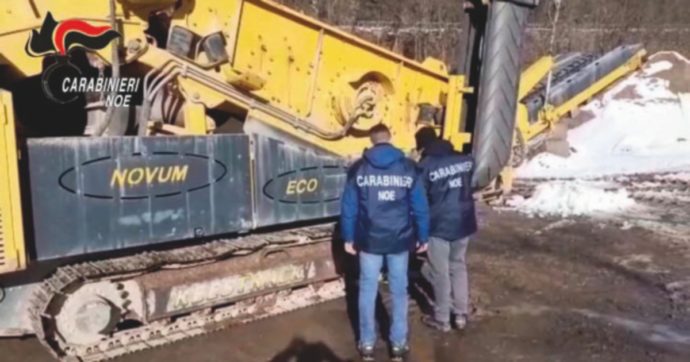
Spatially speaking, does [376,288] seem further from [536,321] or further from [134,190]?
[134,190]

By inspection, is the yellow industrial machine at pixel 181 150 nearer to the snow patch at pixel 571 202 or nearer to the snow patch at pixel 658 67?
the snow patch at pixel 571 202

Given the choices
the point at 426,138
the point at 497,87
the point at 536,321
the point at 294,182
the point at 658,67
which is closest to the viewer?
the point at 426,138

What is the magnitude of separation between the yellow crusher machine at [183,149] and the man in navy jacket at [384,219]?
942mm

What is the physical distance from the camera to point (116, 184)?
16.1ft

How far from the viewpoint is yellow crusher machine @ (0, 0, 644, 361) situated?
4.79m

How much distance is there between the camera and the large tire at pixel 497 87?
663 cm

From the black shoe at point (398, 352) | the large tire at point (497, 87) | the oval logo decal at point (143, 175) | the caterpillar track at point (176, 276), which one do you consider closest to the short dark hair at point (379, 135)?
the oval logo decal at point (143, 175)

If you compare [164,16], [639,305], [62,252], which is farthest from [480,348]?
[164,16]

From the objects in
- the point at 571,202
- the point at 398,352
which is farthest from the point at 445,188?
the point at 571,202

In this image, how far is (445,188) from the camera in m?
5.63

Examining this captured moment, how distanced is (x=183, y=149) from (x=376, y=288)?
62.8 inches

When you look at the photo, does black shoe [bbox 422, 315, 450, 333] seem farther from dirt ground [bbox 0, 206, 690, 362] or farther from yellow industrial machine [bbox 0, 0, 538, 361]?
yellow industrial machine [bbox 0, 0, 538, 361]

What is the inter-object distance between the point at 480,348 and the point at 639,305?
178 centimetres

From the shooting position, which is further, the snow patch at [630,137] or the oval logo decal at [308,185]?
the snow patch at [630,137]
